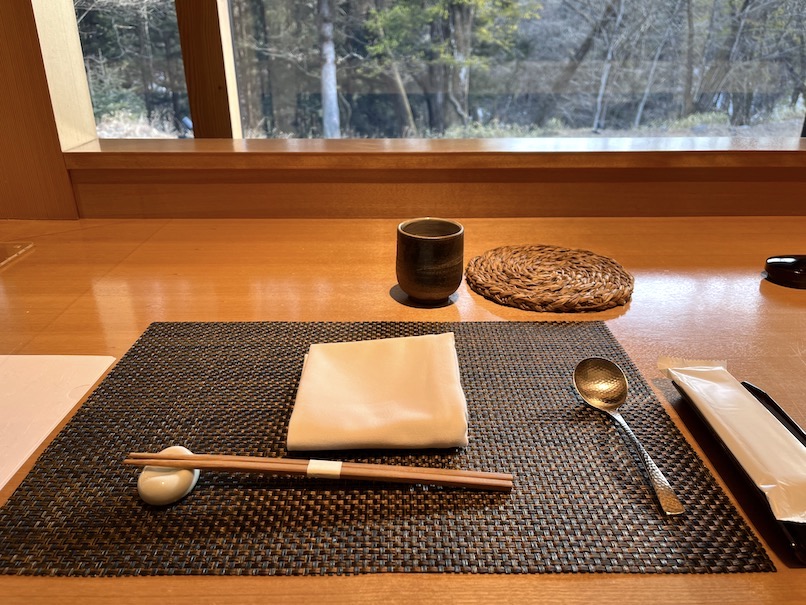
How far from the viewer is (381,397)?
0.60 meters

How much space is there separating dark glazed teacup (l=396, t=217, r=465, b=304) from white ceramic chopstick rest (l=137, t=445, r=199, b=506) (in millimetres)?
435

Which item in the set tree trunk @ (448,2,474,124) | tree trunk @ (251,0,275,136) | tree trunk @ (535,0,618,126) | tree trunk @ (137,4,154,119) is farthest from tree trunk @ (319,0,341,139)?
tree trunk @ (535,0,618,126)

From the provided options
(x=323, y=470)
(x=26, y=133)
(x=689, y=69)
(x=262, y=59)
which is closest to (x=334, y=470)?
(x=323, y=470)

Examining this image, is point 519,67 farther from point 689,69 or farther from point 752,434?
point 752,434

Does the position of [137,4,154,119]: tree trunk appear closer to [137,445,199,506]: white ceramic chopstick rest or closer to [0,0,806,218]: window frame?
[0,0,806,218]: window frame

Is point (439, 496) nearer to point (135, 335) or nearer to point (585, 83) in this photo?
point (135, 335)

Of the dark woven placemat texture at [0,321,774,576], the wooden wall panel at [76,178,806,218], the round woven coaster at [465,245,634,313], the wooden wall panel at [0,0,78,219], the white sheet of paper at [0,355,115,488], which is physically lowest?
the dark woven placemat texture at [0,321,774,576]

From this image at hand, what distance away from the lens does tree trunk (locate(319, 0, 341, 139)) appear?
7.65ft

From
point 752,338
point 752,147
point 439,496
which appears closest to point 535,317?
point 752,338

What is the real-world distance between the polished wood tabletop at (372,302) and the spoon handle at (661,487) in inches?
2.3

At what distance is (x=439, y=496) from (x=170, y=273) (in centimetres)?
70

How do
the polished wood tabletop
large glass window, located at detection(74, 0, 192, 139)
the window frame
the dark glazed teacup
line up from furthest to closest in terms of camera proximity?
large glass window, located at detection(74, 0, 192, 139) < the window frame < the dark glazed teacup < the polished wood tabletop

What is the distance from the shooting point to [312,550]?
1.52 ft

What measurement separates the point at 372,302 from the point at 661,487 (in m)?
0.50
